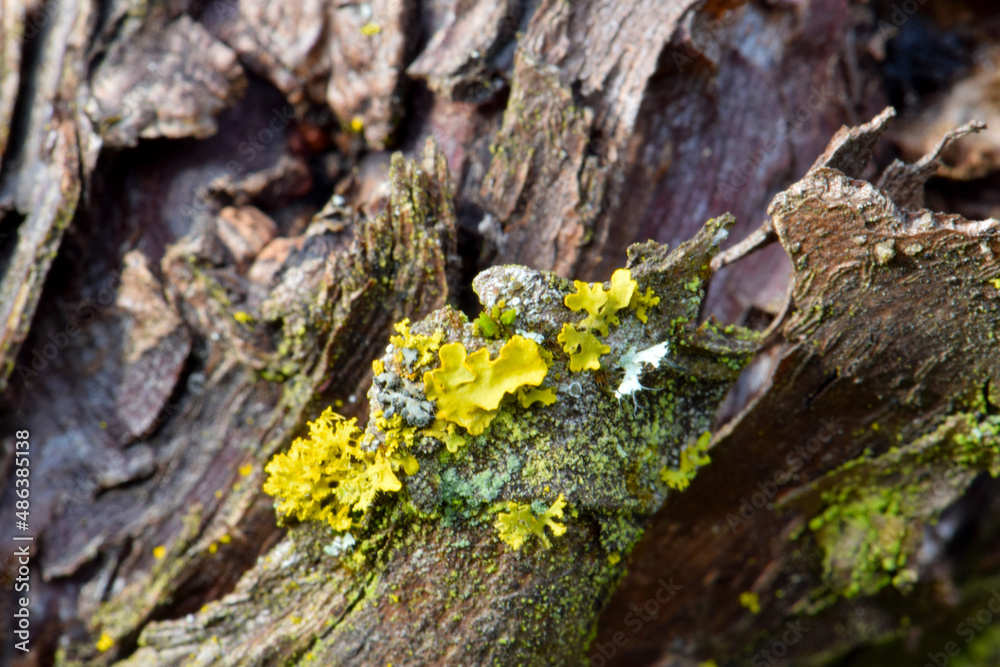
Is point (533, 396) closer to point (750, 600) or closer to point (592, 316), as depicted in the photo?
point (592, 316)

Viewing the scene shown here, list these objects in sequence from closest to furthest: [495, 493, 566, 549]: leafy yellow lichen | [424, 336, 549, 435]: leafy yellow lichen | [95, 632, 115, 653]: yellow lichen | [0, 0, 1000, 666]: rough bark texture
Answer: [424, 336, 549, 435]: leafy yellow lichen, [495, 493, 566, 549]: leafy yellow lichen, [0, 0, 1000, 666]: rough bark texture, [95, 632, 115, 653]: yellow lichen

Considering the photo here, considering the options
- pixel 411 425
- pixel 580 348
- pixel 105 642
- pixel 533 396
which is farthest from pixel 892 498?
pixel 105 642

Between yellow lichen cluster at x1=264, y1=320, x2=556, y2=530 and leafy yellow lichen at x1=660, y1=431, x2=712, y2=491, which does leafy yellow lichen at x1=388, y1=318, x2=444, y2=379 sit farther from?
leafy yellow lichen at x1=660, y1=431, x2=712, y2=491

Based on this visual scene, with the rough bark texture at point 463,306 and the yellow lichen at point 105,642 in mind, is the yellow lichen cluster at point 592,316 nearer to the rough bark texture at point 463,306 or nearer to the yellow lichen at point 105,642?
the rough bark texture at point 463,306

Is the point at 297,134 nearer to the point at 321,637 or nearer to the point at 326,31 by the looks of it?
the point at 326,31

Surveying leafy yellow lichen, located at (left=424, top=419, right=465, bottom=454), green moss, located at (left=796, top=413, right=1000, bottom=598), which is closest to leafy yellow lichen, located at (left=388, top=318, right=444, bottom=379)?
leafy yellow lichen, located at (left=424, top=419, right=465, bottom=454)

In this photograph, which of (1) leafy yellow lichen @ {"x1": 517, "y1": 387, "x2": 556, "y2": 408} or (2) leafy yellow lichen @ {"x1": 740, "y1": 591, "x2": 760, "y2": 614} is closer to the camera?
(1) leafy yellow lichen @ {"x1": 517, "y1": 387, "x2": 556, "y2": 408}
